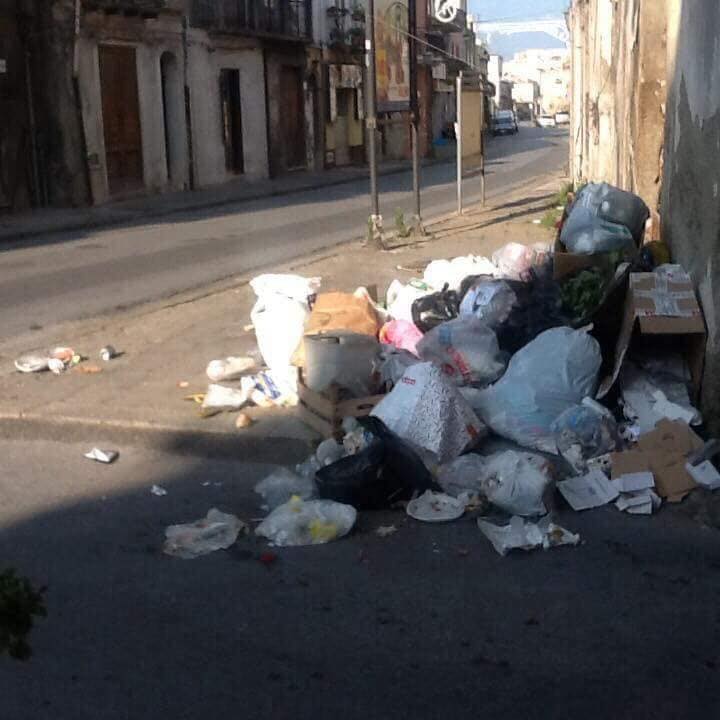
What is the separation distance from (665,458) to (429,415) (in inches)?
42.9

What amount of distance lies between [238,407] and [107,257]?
889cm

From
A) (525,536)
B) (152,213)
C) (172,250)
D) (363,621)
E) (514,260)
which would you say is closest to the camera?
(363,621)

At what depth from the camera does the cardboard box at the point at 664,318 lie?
5.75 metres

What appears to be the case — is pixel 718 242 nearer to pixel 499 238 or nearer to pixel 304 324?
pixel 304 324

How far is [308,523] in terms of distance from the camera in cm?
475

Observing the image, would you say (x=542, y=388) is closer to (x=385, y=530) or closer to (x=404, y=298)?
(x=385, y=530)

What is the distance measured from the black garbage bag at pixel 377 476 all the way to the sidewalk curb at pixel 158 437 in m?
0.74

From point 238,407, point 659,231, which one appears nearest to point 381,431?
point 238,407

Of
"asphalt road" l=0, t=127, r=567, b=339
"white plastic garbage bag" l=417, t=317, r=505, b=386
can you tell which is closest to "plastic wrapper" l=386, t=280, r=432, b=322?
"white plastic garbage bag" l=417, t=317, r=505, b=386

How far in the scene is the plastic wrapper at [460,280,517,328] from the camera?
6684 mm

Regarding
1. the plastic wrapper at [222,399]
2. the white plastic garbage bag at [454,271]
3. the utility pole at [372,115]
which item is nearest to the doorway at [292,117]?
the utility pole at [372,115]

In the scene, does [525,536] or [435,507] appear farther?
[435,507]

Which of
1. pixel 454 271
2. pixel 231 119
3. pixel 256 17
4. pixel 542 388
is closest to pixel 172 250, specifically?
pixel 454 271

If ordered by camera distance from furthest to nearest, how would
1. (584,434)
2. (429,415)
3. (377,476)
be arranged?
(584,434) → (429,415) → (377,476)
